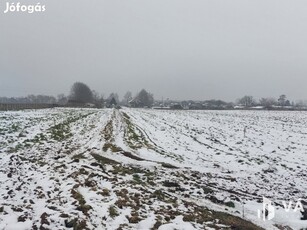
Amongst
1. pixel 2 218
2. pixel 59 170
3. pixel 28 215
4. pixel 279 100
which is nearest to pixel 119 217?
pixel 28 215

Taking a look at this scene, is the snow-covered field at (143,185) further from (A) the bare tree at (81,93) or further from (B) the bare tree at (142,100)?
(B) the bare tree at (142,100)

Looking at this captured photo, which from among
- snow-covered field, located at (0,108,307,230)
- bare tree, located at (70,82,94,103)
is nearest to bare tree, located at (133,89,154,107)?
bare tree, located at (70,82,94,103)

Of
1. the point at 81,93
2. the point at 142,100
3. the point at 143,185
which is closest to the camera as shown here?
the point at 143,185

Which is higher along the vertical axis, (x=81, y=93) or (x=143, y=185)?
(x=81, y=93)

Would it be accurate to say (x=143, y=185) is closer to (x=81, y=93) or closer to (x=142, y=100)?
(x=81, y=93)

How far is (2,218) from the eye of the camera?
6312mm

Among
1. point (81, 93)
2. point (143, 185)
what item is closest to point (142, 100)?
point (81, 93)

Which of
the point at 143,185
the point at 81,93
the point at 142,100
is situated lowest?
the point at 143,185

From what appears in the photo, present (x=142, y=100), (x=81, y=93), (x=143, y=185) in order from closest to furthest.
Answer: (x=143, y=185) < (x=81, y=93) < (x=142, y=100)

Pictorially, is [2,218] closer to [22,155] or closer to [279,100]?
[22,155]

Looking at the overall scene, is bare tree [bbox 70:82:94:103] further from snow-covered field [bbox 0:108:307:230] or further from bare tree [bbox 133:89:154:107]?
snow-covered field [bbox 0:108:307:230]

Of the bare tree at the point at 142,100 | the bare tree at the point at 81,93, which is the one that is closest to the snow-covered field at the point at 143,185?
the bare tree at the point at 81,93

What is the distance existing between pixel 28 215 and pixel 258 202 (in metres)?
5.84

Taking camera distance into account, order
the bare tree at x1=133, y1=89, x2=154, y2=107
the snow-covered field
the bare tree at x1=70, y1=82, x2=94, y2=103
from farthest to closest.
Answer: the bare tree at x1=133, y1=89, x2=154, y2=107 < the bare tree at x1=70, y1=82, x2=94, y2=103 < the snow-covered field
